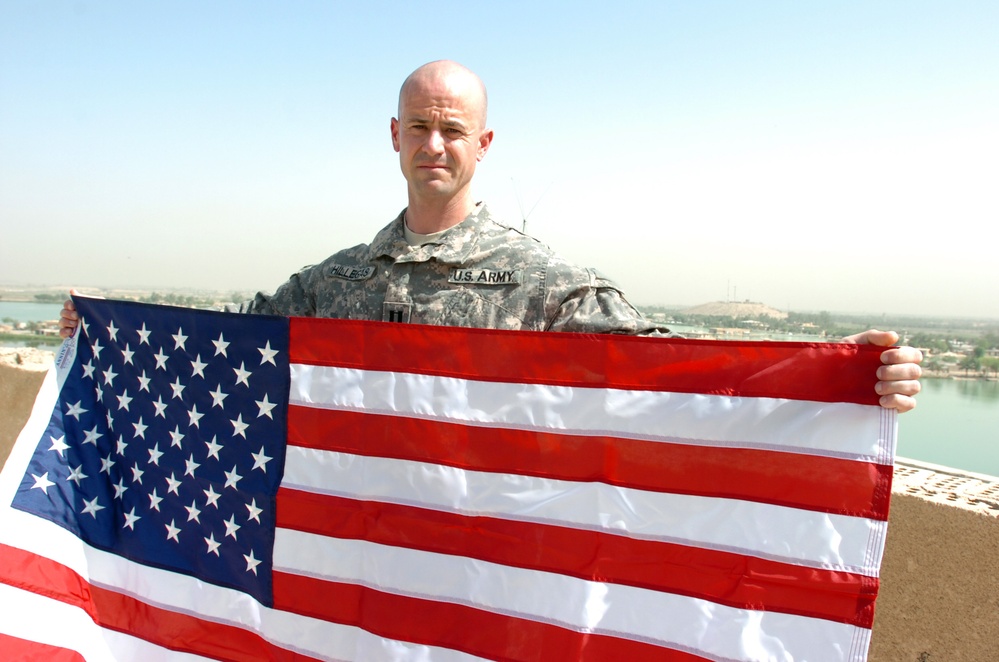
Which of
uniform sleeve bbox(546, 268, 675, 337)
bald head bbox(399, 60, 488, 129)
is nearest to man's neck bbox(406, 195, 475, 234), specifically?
bald head bbox(399, 60, 488, 129)

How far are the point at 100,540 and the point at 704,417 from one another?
3052mm

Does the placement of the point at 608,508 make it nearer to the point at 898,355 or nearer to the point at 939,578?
the point at 898,355

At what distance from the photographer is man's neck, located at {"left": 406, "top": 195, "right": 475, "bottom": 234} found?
3.31m

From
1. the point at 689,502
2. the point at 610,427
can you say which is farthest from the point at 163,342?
the point at 689,502

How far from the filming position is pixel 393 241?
→ 3.44 metres

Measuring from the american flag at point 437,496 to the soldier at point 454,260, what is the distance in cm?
34

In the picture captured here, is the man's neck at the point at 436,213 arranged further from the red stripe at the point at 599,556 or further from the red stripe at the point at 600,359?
the red stripe at the point at 599,556

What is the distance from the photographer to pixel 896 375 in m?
2.25

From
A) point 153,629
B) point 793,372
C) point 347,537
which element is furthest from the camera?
point 153,629

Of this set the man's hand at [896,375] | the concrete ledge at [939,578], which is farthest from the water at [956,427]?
the man's hand at [896,375]

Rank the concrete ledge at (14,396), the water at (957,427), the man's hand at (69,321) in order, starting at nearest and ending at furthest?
the man's hand at (69,321) → the water at (957,427) → the concrete ledge at (14,396)

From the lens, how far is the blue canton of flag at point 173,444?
10.2 ft

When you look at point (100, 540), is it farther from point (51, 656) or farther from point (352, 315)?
point (352, 315)

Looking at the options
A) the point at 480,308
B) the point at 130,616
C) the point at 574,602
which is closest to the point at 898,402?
the point at 574,602
